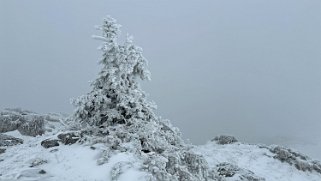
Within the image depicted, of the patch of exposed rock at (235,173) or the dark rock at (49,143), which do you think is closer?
the dark rock at (49,143)

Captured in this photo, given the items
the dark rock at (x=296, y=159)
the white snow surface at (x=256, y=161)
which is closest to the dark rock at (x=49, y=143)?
the white snow surface at (x=256, y=161)

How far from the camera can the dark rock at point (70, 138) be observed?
46.8 feet

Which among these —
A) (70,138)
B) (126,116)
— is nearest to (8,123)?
(70,138)

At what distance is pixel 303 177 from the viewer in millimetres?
28719

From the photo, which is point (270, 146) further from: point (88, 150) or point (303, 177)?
point (88, 150)

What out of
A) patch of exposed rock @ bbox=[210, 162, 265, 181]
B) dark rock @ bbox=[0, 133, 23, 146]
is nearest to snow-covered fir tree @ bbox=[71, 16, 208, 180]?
dark rock @ bbox=[0, 133, 23, 146]

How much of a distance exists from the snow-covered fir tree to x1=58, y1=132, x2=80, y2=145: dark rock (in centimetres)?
32

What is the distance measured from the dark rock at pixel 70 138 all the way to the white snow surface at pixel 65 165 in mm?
206

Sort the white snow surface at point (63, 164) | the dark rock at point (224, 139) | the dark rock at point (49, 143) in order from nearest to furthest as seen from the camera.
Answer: the white snow surface at point (63, 164) < the dark rock at point (49, 143) < the dark rock at point (224, 139)

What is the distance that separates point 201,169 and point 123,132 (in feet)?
10.3

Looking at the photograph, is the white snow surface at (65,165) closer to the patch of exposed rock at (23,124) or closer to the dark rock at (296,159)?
the patch of exposed rock at (23,124)

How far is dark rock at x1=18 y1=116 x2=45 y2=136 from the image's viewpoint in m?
29.3

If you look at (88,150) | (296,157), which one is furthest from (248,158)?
(88,150)

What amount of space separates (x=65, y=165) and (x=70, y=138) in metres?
1.70
